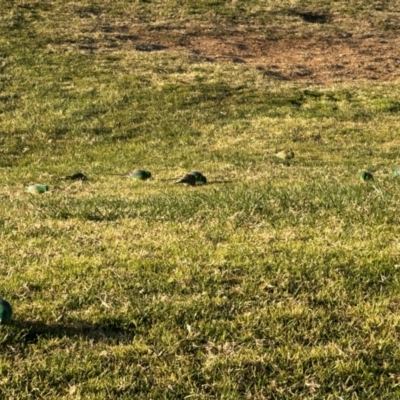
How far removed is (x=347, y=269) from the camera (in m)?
4.82

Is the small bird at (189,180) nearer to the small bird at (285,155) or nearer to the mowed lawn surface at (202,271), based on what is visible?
the mowed lawn surface at (202,271)

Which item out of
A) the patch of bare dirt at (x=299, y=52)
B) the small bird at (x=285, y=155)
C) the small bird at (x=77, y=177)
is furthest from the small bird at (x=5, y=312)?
the patch of bare dirt at (x=299, y=52)

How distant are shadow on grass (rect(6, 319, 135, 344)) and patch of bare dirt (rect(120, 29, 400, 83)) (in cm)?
1826

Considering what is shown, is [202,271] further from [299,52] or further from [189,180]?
[299,52]

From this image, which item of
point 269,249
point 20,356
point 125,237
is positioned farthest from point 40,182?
point 20,356

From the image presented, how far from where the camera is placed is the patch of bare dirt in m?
22.3

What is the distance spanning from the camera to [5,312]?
12.8 ft

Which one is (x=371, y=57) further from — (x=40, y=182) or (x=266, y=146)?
(x=40, y=182)

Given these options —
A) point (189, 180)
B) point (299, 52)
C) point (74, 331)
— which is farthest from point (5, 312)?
point (299, 52)

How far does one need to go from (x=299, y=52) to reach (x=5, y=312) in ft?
72.5

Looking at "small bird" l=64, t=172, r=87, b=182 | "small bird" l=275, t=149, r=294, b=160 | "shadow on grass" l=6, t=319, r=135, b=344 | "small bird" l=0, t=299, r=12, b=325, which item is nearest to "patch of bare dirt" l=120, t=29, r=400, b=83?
"small bird" l=275, t=149, r=294, b=160

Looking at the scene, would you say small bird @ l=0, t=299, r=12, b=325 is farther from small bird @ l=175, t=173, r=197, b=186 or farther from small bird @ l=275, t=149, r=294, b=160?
small bird @ l=275, t=149, r=294, b=160

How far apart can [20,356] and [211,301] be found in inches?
48.3

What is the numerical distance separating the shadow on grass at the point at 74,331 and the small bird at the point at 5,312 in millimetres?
45
